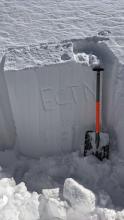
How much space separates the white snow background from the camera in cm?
266

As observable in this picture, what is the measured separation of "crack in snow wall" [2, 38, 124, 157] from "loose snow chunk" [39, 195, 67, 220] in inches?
21.1

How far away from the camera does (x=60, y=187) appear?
113 inches

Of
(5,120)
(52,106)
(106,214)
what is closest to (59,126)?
(52,106)

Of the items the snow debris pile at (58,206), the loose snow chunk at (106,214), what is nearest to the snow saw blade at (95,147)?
the snow debris pile at (58,206)

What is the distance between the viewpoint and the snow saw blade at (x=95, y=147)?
2934 millimetres

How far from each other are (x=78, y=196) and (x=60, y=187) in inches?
10.0

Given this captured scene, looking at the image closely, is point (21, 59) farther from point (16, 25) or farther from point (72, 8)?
point (72, 8)

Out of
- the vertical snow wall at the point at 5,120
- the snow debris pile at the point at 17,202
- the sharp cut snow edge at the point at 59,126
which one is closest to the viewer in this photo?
the snow debris pile at the point at 17,202

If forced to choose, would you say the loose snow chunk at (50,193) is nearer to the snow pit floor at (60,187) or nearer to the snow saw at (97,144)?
the snow pit floor at (60,187)

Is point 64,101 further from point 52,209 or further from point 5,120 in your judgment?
point 52,209

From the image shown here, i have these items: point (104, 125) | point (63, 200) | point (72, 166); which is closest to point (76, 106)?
point (104, 125)

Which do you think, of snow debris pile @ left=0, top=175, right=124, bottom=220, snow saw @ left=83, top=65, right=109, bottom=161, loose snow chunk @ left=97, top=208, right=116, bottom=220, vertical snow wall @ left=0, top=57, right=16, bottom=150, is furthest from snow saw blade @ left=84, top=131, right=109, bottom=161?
vertical snow wall @ left=0, top=57, right=16, bottom=150

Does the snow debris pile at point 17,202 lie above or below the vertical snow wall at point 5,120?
below

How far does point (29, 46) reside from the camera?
281 cm
